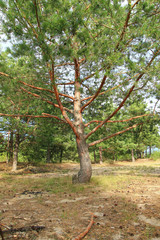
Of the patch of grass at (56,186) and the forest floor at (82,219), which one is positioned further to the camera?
the patch of grass at (56,186)

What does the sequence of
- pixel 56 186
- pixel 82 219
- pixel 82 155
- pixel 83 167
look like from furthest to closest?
pixel 82 155
pixel 83 167
pixel 56 186
pixel 82 219

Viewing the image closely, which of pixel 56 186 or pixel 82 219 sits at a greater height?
pixel 82 219

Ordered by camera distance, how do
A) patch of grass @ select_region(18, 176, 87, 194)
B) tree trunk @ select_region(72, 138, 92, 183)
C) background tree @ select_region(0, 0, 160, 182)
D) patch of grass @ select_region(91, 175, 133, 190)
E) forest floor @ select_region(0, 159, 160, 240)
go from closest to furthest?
forest floor @ select_region(0, 159, 160, 240) → background tree @ select_region(0, 0, 160, 182) → patch of grass @ select_region(18, 176, 87, 194) → patch of grass @ select_region(91, 175, 133, 190) → tree trunk @ select_region(72, 138, 92, 183)

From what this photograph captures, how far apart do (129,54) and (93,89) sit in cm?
334

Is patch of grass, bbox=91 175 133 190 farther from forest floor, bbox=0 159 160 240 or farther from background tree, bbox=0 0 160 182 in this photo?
background tree, bbox=0 0 160 182


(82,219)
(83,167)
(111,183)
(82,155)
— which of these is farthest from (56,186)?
(82,219)

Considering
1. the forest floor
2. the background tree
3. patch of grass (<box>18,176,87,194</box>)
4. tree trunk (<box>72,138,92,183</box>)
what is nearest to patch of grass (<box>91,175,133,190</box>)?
tree trunk (<box>72,138,92,183</box>)

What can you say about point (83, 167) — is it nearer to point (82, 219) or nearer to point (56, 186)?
point (56, 186)

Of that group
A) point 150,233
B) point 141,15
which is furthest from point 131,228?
point 141,15

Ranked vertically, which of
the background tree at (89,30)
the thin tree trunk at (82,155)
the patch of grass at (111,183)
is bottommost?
the patch of grass at (111,183)

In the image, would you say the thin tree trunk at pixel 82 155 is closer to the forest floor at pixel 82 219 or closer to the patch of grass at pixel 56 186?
the patch of grass at pixel 56 186

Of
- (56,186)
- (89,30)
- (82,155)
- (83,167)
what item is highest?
(89,30)

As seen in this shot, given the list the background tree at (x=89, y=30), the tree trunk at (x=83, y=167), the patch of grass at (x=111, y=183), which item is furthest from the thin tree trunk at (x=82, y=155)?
the background tree at (x=89, y=30)

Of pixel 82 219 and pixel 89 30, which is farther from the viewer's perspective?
pixel 89 30
